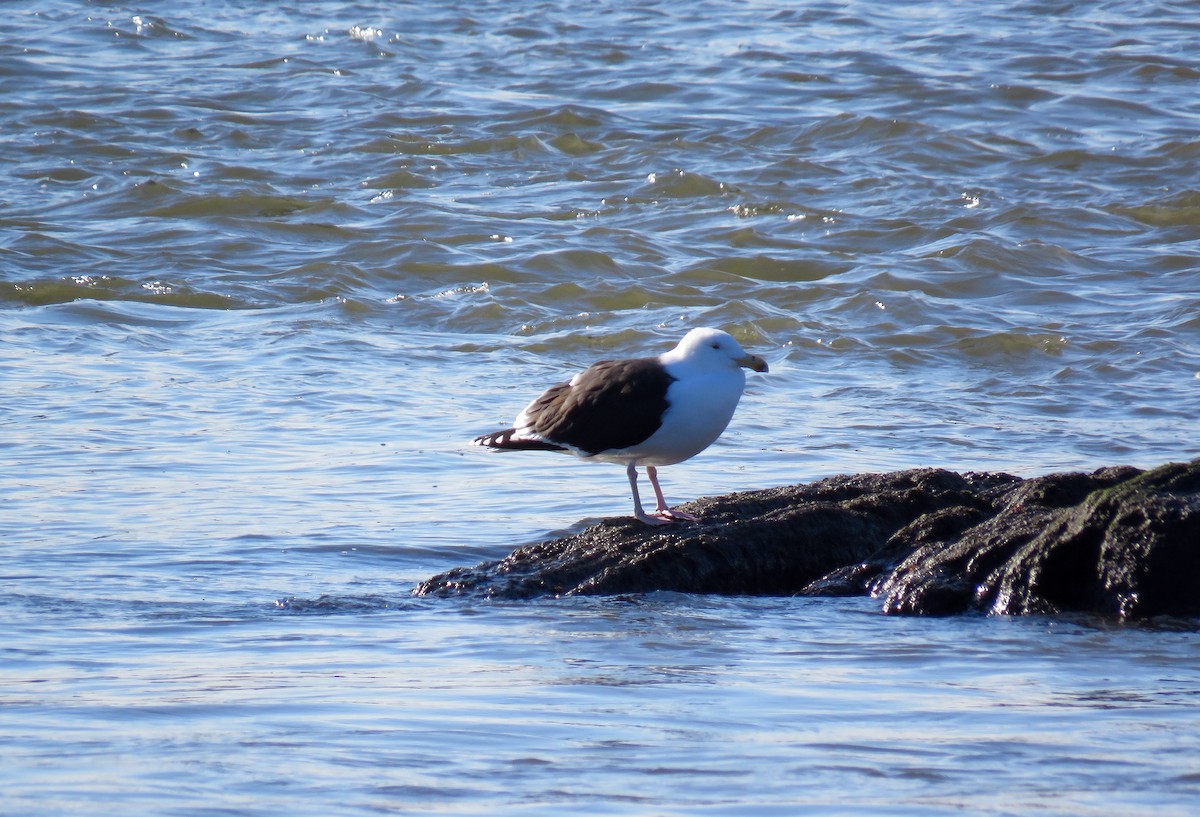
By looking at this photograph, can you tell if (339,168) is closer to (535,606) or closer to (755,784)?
(535,606)

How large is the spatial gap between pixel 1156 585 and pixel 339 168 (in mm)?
11698

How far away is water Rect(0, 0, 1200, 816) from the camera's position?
371 cm

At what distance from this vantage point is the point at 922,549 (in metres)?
5.43

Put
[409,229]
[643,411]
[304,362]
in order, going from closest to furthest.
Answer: [643,411] → [304,362] → [409,229]

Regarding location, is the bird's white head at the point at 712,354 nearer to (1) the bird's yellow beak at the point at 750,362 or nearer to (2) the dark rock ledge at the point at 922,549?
(1) the bird's yellow beak at the point at 750,362

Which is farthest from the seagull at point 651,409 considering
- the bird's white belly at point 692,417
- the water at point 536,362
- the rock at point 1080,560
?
the rock at point 1080,560

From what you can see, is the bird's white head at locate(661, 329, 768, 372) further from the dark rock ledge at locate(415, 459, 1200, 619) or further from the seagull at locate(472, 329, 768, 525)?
the dark rock ledge at locate(415, 459, 1200, 619)

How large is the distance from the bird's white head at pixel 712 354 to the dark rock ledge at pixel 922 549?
0.50 meters

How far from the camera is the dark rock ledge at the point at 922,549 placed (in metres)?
4.82

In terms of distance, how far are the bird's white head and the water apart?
40.6 inches

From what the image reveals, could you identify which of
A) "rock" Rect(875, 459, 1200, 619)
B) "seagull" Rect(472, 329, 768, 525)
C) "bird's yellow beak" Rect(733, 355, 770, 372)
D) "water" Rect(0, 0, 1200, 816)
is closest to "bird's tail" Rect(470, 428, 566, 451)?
"seagull" Rect(472, 329, 768, 525)

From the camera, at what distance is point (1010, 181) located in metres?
14.7

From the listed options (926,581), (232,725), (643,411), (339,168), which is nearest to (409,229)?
(339,168)

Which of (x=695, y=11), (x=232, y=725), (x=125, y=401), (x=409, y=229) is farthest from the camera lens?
(x=695, y=11)
